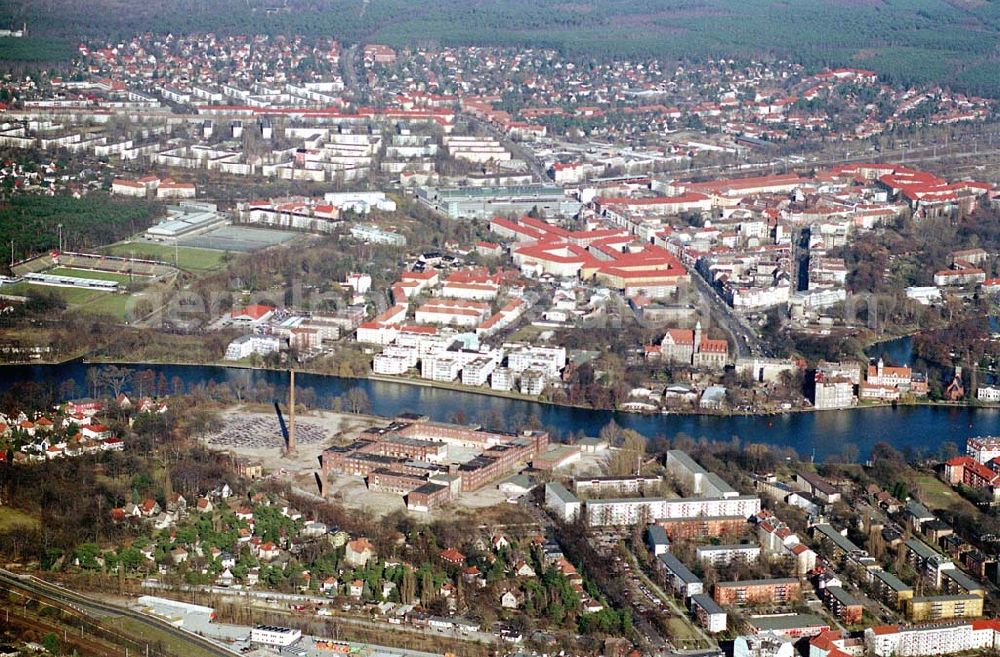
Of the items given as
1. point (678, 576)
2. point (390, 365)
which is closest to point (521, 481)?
point (678, 576)

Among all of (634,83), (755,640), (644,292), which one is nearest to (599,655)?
(755,640)

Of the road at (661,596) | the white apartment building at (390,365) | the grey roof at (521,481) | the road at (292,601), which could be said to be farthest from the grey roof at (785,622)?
the white apartment building at (390,365)

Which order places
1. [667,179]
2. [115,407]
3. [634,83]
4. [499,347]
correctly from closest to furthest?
[115,407] < [499,347] < [667,179] < [634,83]

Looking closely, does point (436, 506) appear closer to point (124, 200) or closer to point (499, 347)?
point (499, 347)

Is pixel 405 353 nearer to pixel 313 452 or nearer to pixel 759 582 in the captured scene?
pixel 313 452

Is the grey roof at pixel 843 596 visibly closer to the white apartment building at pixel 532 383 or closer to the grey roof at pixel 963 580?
the grey roof at pixel 963 580

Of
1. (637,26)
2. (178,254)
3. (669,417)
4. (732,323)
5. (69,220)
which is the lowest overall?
(669,417)
